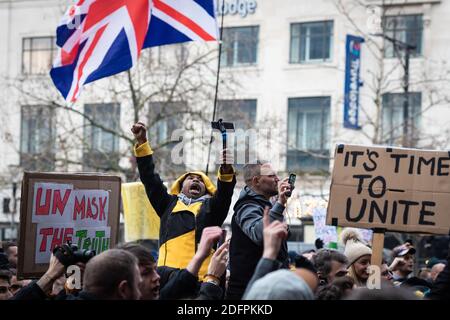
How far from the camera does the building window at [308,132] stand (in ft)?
108

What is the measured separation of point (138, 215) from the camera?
12.3 metres

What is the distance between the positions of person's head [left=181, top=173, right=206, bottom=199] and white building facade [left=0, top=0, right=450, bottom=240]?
69.6 feet

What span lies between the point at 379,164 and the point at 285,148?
975 inches

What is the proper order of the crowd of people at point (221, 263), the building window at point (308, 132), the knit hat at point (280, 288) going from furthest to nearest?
the building window at point (308, 132) < the crowd of people at point (221, 263) < the knit hat at point (280, 288)

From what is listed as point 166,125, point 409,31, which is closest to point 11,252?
point 166,125

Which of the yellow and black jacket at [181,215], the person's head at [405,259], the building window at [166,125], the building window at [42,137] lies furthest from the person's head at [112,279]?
the building window at [42,137]

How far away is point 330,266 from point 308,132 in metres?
25.9

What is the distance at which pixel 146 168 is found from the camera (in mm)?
8219

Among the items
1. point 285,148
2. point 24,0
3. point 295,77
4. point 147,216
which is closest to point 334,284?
point 147,216

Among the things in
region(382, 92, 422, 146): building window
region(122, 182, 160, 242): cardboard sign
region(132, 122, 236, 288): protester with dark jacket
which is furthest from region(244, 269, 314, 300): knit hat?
region(382, 92, 422, 146): building window

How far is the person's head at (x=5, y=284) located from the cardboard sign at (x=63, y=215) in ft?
0.92

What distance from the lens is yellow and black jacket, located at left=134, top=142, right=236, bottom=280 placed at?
7.91 meters

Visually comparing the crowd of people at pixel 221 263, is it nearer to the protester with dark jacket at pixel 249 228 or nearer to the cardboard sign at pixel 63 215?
the protester with dark jacket at pixel 249 228

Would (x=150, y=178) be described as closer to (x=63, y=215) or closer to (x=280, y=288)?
(x=63, y=215)
